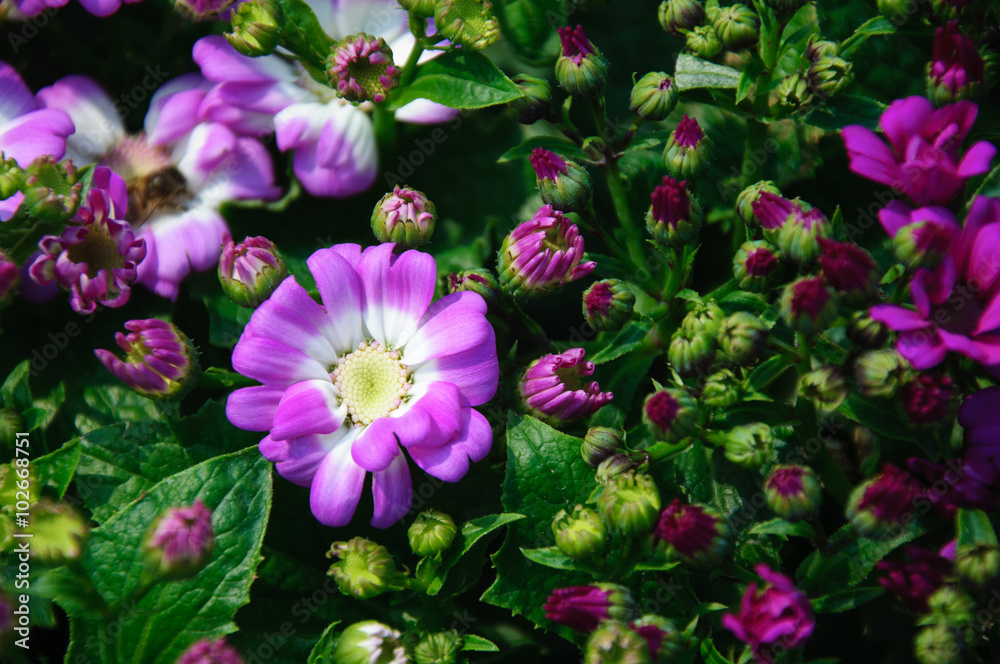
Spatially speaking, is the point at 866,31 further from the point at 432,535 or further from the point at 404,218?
the point at 432,535

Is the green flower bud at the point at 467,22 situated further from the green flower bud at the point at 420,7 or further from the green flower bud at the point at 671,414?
the green flower bud at the point at 671,414

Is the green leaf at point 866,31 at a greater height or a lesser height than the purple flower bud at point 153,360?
greater

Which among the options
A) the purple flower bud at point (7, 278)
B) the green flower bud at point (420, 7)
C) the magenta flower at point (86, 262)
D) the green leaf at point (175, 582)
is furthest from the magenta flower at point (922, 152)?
the purple flower bud at point (7, 278)

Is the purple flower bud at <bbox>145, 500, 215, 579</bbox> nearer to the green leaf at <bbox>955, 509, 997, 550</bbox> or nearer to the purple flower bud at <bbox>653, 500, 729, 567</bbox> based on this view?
the purple flower bud at <bbox>653, 500, 729, 567</bbox>

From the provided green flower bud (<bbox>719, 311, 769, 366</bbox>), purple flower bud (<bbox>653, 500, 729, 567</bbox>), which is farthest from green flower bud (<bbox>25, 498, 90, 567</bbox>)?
green flower bud (<bbox>719, 311, 769, 366</bbox>)

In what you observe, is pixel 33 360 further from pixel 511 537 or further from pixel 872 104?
pixel 872 104

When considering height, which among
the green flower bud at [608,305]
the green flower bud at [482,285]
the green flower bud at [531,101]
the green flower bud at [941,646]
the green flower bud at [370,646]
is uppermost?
the green flower bud at [531,101]

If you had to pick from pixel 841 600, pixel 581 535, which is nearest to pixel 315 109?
pixel 581 535
